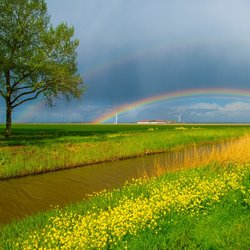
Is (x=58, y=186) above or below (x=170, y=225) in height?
below

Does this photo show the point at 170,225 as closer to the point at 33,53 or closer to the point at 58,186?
the point at 58,186

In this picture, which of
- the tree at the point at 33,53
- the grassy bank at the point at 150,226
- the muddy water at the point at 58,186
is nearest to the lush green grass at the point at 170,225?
the grassy bank at the point at 150,226

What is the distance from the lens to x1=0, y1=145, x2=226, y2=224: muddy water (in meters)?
15.2

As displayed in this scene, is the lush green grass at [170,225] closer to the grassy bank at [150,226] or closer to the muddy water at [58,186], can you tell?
the grassy bank at [150,226]

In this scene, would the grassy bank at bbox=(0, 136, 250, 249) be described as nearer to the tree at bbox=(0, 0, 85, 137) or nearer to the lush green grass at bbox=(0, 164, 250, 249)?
the lush green grass at bbox=(0, 164, 250, 249)

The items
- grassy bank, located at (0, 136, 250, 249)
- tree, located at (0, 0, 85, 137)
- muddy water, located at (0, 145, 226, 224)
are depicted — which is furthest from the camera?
tree, located at (0, 0, 85, 137)

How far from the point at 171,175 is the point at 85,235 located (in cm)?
852

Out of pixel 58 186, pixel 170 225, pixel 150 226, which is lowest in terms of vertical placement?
pixel 58 186

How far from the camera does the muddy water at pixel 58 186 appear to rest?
15.2 metres

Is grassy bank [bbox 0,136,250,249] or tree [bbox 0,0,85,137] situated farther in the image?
tree [bbox 0,0,85,137]

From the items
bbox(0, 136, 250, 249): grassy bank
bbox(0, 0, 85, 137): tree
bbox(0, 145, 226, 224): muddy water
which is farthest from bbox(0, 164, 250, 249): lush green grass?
bbox(0, 0, 85, 137): tree

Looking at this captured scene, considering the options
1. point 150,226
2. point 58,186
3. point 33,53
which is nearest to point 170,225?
point 150,226

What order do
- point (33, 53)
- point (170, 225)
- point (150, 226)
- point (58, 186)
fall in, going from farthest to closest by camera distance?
point (33, 53) < point (58, 186) < point (170, 225) < point (150, 226)

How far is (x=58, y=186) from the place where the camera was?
1941 cm
